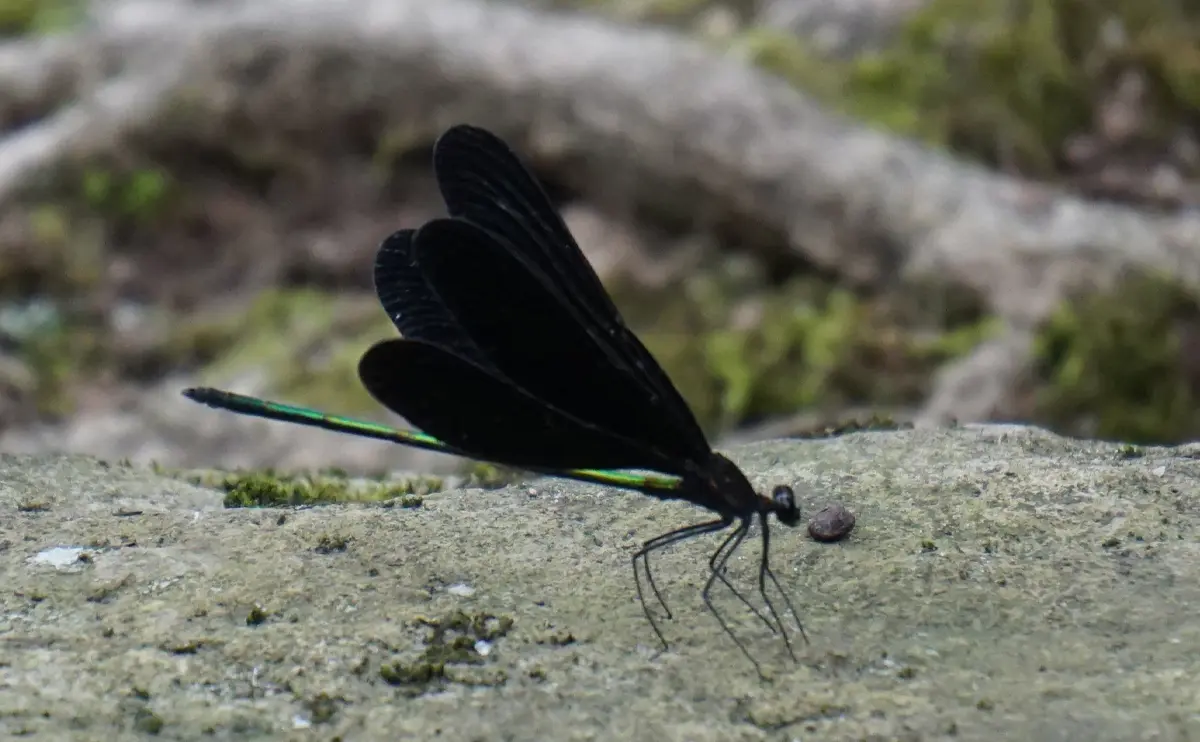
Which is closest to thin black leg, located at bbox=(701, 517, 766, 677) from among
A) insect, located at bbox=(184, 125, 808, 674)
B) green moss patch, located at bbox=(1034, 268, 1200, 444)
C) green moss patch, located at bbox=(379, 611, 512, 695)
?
insect, located at bbox=(184, 125, 808, 674)

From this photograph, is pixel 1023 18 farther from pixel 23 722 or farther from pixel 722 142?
pixel 23 722


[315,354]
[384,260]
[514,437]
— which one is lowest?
[514,437]

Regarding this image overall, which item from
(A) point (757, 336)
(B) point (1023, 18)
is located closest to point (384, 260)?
(A) point (757, 336)

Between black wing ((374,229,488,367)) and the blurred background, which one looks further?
the blurred background

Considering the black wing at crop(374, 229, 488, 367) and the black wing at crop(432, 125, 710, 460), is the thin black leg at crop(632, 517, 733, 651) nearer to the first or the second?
the black wing at crop(432, 125, 710, 460)

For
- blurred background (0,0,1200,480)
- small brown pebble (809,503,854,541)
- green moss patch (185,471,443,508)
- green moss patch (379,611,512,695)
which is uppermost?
blurred background (0,0,1200,480)

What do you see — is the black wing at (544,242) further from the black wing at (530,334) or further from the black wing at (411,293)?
the black wing at (411,293)
